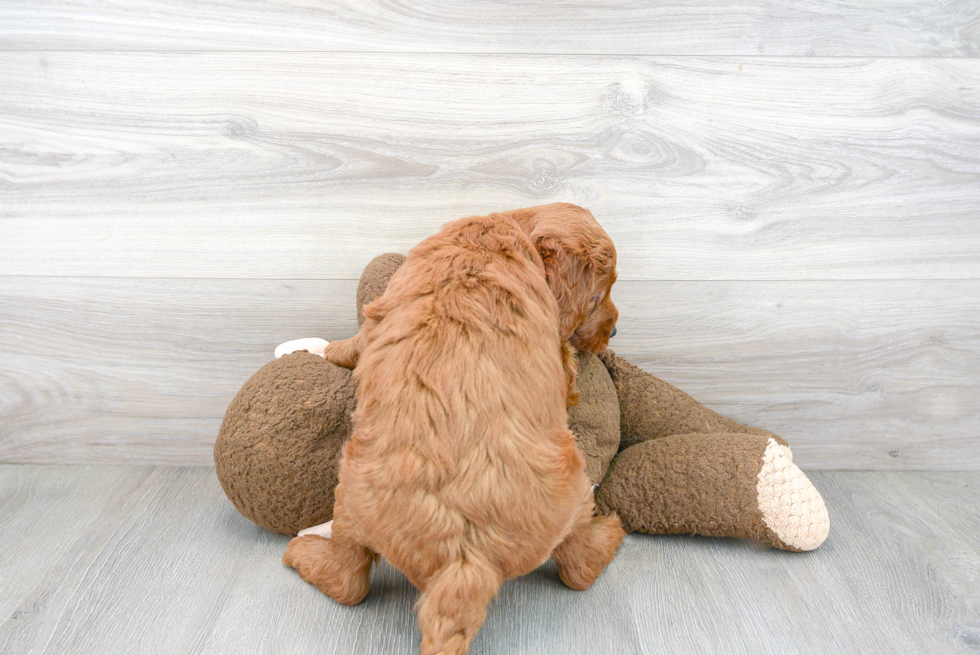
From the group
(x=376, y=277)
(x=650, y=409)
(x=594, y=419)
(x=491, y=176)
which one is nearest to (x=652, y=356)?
(x=650, y=409)

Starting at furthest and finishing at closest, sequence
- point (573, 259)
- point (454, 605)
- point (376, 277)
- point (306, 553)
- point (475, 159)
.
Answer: point (475, 159) → point (376, 277) → point (306, 553) → point (573, 259) → point (454, 605)

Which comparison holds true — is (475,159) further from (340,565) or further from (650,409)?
(340,565)

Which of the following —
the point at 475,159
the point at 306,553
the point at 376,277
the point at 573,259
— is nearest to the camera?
the point at 573,259

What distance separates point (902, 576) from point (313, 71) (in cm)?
138

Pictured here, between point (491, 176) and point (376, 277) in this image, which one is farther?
point (491, 176)

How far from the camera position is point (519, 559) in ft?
2.95

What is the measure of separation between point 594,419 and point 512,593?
319 mm

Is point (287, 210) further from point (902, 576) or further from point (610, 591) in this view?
point (902, 576)

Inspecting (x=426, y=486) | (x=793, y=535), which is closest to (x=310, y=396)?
(x=426, y=486)

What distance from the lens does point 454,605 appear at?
2.78ft

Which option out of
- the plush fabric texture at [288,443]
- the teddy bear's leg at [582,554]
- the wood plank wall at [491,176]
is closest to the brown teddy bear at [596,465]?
the plush fabric texture at [288,443]

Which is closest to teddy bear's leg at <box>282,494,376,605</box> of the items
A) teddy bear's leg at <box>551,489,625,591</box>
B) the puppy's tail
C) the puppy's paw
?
the puppy's paw

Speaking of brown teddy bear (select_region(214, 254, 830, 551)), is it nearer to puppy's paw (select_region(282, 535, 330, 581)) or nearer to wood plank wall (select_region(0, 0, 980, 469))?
puppy's paw (select_region(282, 535, 330, 581))

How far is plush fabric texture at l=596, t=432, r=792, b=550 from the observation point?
3.87ft
